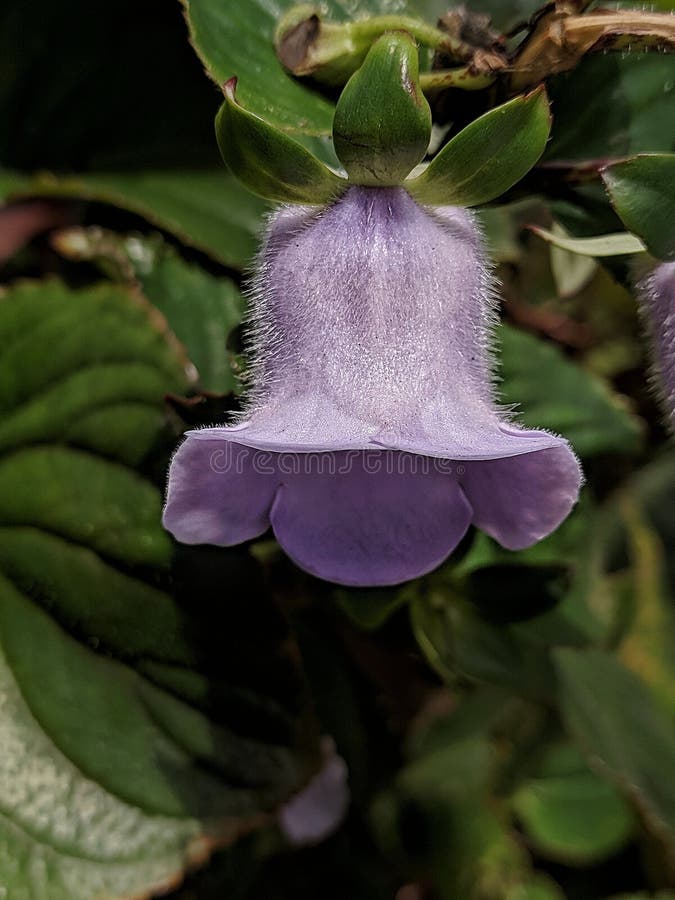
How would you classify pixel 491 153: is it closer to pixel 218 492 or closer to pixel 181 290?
pixel 218 492

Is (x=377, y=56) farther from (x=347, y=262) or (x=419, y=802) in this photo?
(x=419, y=802)

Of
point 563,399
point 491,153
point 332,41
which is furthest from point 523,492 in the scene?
point 563,399

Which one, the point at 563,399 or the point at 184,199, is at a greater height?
the point at 184,199

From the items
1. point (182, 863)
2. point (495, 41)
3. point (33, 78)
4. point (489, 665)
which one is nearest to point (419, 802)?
point (489, 665)

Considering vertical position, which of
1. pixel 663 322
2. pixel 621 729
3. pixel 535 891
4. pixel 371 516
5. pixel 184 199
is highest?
pixel 184 199

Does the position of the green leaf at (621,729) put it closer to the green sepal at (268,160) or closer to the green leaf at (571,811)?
the green leaf at (571,811)

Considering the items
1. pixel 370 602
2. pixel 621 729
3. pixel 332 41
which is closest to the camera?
pixel 332 41
